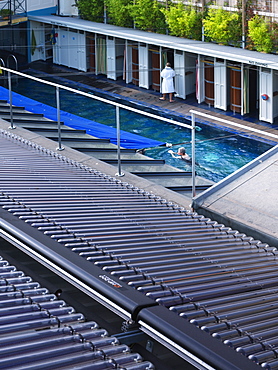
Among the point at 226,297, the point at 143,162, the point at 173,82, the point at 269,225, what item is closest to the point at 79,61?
the point at 173,82

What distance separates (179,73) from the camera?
2517 cm

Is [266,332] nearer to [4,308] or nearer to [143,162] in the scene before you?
[4,308]

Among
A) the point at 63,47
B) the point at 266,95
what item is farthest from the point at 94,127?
the point at 63,47

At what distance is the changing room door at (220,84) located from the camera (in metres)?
23.3

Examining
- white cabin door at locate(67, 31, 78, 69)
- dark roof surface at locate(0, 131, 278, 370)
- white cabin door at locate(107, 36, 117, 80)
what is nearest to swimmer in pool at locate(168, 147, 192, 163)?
dark roof surface at locate(0, 131, 278, 370)

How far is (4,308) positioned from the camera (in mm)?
4293

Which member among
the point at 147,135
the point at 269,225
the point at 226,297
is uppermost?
the point at 226,297

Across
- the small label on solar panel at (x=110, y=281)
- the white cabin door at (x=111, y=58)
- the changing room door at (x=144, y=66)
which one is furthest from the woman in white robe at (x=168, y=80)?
the small label on solar panel at (x=110, y=281)

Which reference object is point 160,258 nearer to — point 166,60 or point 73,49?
point 166,60

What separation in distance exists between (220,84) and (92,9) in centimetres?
857

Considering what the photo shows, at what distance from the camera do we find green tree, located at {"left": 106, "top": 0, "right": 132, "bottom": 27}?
1085 inches

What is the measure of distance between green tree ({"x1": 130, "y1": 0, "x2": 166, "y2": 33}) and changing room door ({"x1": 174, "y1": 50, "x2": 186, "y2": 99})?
2243 mm

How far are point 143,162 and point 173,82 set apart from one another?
536 inches

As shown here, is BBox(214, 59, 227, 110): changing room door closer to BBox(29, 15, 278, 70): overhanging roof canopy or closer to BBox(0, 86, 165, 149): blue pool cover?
BBox(29, 15, 278, 70): overhanging roof canopy
